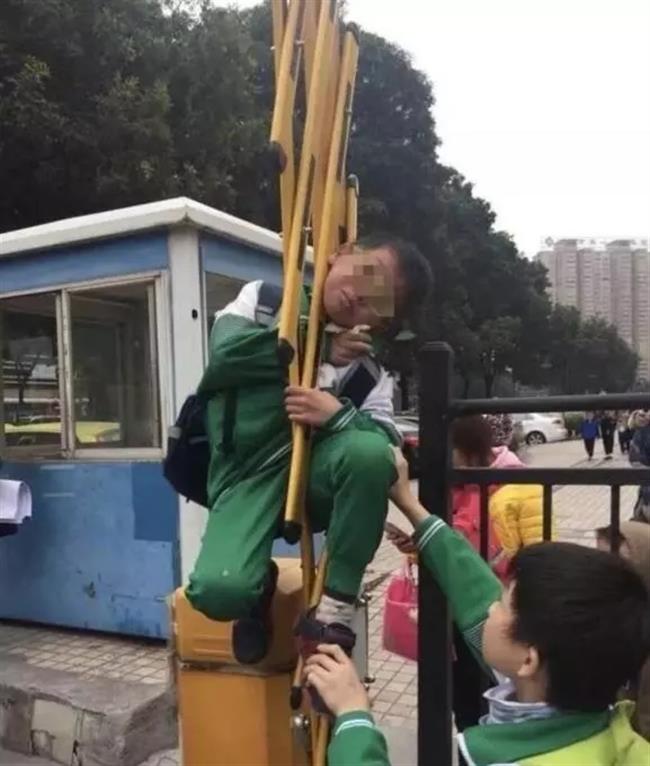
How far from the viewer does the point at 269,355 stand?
5.40 feet

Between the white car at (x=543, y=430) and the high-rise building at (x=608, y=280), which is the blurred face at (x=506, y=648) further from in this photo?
the high-rise building at (x=608, y=280)

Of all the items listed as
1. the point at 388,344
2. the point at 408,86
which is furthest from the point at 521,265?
the point at 388,344

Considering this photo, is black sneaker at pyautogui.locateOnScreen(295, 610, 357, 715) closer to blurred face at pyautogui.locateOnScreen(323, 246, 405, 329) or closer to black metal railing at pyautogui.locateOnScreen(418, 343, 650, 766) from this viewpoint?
black metal railing at pyautogui.locateOnScreen(418, 343, 650, 766)

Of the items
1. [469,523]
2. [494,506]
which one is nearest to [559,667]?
[469,523]

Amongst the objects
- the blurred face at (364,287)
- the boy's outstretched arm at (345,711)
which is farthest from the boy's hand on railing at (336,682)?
the blurred face at (364,287)

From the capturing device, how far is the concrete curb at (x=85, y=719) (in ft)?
11.0

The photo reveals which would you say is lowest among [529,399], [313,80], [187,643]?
[187,643]

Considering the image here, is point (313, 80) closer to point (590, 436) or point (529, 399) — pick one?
point (529, 399)

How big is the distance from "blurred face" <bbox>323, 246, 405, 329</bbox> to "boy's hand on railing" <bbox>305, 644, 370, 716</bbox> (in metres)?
0.60

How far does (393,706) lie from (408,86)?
19122mm

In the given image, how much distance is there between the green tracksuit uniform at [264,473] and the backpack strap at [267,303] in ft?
0.05

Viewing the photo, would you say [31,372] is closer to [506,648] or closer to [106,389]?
[106,389]

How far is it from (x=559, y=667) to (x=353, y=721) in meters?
0.33

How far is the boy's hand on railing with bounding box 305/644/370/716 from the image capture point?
4.43ft
